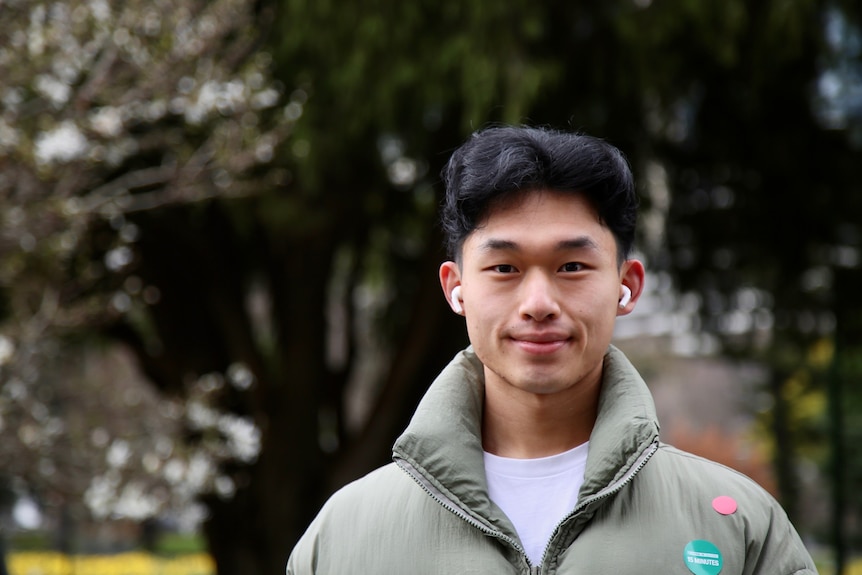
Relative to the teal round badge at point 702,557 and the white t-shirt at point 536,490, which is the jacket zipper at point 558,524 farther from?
the teal round badge at point 702,557

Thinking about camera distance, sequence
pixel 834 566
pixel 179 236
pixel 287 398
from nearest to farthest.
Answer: pixel 834 566 → pixel 179 236 → pixel 287 398

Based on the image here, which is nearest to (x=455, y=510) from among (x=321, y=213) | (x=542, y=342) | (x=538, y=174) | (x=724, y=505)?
(x=542, y=342)

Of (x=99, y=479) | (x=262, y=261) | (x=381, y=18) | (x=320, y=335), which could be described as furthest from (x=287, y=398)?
(x=381, y=18)

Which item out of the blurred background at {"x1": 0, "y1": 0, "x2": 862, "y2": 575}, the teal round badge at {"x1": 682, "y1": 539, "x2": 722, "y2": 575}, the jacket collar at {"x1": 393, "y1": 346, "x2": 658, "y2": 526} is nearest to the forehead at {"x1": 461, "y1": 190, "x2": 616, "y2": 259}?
the jacket collar at {"x1": 393, "y1": 346, "x2": 658, "y2": 526}

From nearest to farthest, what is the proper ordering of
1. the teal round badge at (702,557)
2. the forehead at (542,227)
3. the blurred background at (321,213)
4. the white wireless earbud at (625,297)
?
1. the teal round badge at (702,557)
2. the forehead at (542,227)
3. the white wireless earbud at (625,297)
4. the blurred background at (321,213)

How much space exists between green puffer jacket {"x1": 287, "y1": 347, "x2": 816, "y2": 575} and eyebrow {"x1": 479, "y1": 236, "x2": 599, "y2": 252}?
257 mm

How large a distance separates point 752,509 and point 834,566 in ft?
15.8

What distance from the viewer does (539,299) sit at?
1.67 metres

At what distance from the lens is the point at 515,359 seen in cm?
171

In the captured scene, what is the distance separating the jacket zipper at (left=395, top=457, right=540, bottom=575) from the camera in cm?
165

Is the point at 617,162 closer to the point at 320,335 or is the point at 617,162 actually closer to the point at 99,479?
the point at 99,479

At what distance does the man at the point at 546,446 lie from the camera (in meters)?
1.64

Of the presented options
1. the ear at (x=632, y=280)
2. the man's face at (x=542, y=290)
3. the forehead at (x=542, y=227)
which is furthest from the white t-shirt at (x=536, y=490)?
the forehead at (x=542, y=227)

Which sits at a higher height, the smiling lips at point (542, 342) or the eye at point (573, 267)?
the eye at point (573, 267)
